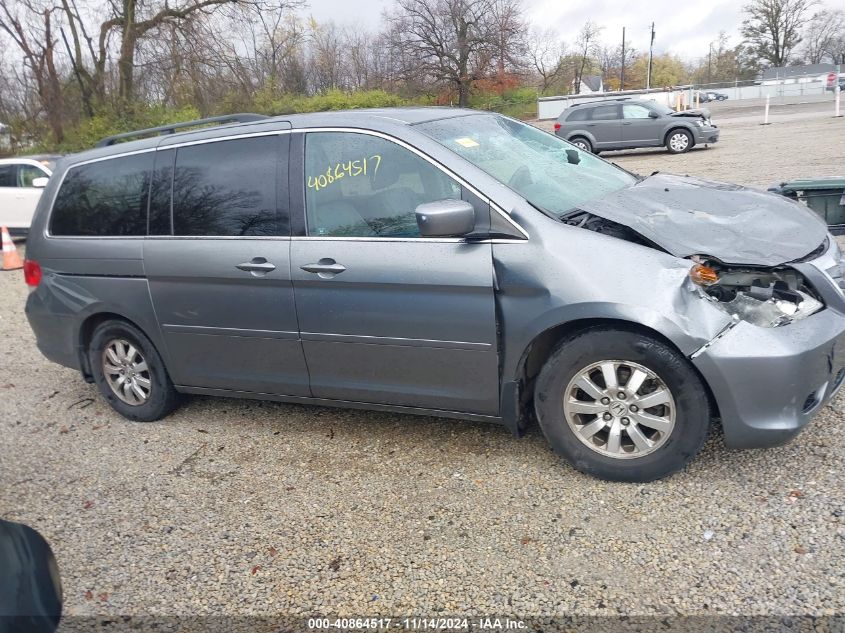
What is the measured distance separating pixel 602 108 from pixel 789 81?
46295mm

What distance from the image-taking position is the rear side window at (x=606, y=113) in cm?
1950

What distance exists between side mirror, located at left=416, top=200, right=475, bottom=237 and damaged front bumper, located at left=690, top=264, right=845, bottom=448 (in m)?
1.17

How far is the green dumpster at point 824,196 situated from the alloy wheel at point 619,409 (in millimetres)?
3208

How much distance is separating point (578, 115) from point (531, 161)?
677 inches

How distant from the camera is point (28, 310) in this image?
16.4ft

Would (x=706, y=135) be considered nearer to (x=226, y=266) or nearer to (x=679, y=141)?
(x=679, y=141)

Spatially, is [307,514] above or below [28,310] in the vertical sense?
below

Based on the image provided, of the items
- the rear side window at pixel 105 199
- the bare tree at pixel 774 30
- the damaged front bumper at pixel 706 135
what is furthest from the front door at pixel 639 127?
the bare tree at pixel 774 30

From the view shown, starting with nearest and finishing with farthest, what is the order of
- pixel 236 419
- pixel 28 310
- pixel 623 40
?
pixel 236 419 < pixel 28 310 < pixel 623 40

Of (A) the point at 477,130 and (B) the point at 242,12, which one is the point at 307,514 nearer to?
(A) the point at 477,130

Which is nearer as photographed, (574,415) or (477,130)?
(574,415)

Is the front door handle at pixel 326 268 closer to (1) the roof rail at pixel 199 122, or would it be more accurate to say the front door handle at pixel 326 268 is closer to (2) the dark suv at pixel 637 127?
(1) the roof rail at pixel 199 122

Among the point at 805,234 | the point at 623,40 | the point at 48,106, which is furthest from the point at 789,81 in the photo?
the point at 805,234

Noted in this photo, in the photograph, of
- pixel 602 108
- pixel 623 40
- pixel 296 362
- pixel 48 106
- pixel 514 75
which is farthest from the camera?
pixel 623 40
